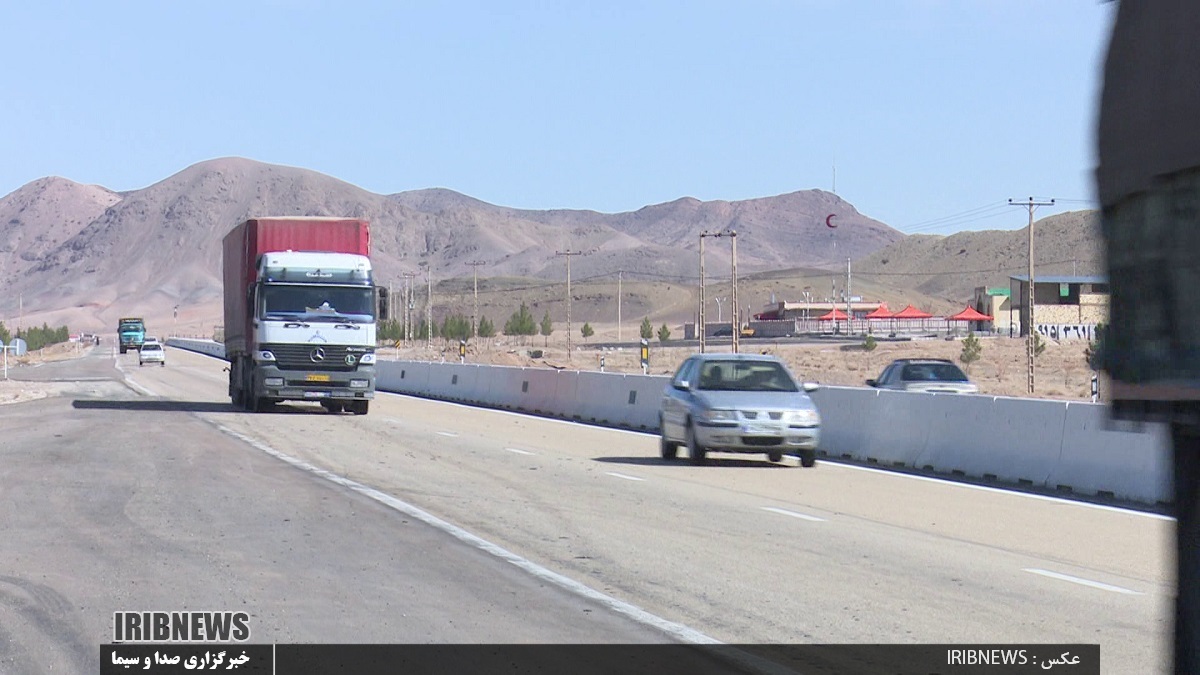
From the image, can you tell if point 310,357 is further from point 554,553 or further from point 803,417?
point 554,553

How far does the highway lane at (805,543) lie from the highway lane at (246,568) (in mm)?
664

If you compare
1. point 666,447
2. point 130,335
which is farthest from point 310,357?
point 130,335

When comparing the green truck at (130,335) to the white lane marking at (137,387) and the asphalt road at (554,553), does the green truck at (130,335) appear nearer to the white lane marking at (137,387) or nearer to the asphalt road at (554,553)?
the white lane marking at (137,387)

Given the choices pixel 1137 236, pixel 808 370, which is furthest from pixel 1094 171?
pixel 808 370

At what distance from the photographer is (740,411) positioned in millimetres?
20734

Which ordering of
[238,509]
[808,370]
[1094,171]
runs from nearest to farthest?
[1094,171] → [238,509] → [808,370]

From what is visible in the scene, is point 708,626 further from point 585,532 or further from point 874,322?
point 874,322

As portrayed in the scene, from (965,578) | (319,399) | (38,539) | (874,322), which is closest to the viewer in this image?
(965,578)

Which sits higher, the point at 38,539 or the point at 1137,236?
the point at 1137,236

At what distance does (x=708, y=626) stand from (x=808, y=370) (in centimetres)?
7433

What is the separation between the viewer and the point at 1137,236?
4176 millimetres

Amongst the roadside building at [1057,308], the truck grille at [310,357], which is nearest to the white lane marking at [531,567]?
the truck grille at [310,357]
